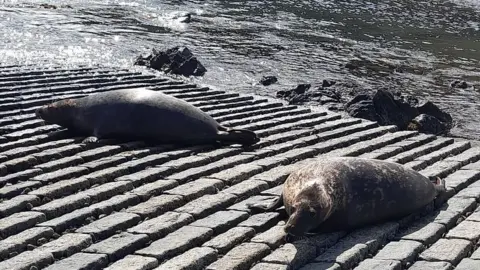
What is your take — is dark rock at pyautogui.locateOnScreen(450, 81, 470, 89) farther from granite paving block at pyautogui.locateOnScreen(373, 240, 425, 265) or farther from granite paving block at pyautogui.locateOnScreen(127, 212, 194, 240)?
granite paving block at pyautogui.locateOnScreen(127, 212, 194, 240)

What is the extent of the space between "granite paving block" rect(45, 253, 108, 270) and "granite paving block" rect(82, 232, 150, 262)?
0.24 ft

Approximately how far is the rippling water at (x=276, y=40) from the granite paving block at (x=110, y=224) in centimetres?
941

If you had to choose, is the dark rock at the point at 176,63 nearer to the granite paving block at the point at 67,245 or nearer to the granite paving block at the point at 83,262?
the granite paving block at the point at 67,245

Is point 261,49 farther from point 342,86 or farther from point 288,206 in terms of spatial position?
point 288,206

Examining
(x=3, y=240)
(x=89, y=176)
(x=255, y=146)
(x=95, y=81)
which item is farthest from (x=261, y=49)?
(x=3, y=240)

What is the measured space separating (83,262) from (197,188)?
71.0 inches

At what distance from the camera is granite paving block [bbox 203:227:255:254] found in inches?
227

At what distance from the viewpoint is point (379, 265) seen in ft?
18.7

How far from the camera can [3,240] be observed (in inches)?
222

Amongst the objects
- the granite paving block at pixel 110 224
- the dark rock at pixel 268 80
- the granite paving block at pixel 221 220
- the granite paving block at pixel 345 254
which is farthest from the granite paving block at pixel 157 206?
the dark rock at pixel 268 80

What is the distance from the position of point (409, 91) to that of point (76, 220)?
13198 mm

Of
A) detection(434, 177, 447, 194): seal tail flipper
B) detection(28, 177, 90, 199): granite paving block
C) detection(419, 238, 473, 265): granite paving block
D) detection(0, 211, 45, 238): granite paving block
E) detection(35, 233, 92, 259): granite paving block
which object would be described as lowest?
detection(28, 177, 90, 199): granite paving block

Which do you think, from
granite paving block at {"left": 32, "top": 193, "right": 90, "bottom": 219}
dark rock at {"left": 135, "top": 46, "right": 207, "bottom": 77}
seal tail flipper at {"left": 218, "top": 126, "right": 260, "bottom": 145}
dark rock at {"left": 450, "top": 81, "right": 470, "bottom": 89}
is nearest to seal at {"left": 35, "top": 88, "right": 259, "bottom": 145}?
seal tail flipper at {"left": 218, "top": 126, "right": 260, "bottom": 145}

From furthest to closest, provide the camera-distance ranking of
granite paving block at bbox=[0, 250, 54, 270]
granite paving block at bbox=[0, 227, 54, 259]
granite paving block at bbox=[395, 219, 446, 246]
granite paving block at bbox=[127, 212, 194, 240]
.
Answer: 1. granite paving block at bbox=[395, 219, 446, 246]
2. granite paving block at bbox=[127, 212, 194, 240]
3. granite paving block at bbox=[0, 227, 54, 259]
4. granite paving block at bbox=[0, 250, 54, 270]
